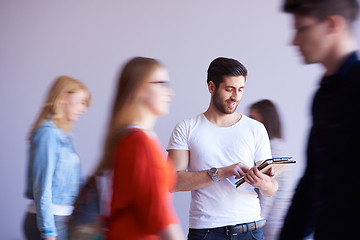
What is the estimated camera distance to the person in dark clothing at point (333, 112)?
1.14 metres

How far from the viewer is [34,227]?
7.86ft

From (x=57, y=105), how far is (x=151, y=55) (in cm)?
165

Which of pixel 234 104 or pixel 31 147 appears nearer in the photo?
pixel 31 147

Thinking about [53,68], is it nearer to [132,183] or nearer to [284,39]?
[284,39]

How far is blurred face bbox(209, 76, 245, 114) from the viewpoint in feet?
8.71

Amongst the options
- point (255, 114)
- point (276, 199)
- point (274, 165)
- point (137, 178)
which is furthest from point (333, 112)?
point (255, 114)

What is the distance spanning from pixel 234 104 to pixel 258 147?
0.28 m

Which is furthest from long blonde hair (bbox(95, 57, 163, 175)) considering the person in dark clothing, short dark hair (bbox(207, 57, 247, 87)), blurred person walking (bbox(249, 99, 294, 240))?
blurred person walking (bbox(249, 99, 294, 240))

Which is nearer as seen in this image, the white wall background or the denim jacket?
the denim jacket

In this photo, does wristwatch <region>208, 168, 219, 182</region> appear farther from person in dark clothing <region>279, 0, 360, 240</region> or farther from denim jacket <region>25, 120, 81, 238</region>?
person in dark clothing <region>279, 0, 360, 240</region>

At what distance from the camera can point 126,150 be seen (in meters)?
1.42

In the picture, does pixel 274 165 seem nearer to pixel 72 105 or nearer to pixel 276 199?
pixel 276 199

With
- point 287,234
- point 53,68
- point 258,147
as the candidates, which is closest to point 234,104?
point 258,147

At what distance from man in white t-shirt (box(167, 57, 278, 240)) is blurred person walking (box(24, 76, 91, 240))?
58 cm
